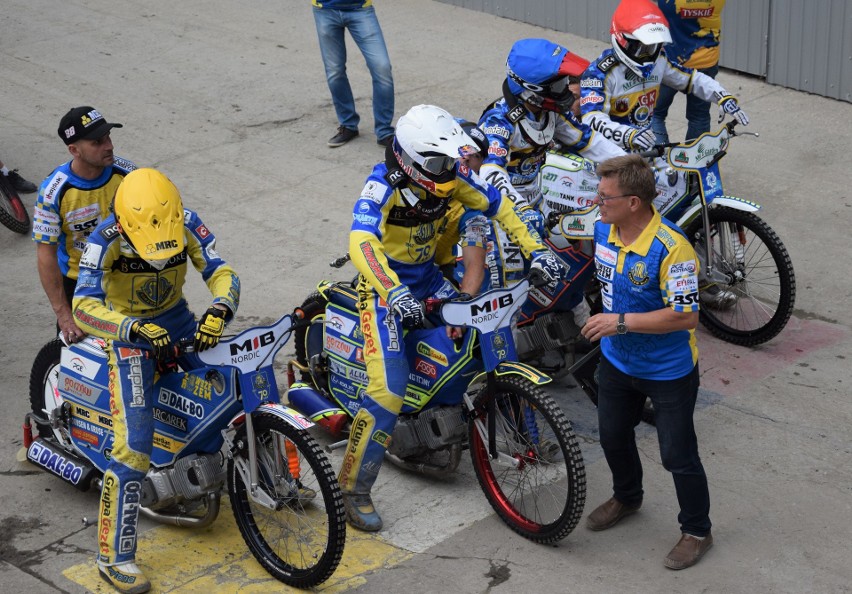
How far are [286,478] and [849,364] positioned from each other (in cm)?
372

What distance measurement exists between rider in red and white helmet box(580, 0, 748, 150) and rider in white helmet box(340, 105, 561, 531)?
1711 millimetres

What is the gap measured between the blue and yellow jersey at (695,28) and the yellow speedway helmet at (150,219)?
543 centimetres

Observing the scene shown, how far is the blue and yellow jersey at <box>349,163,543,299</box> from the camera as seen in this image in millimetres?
5816

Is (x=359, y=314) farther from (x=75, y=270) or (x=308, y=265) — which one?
(x=308, y=265)

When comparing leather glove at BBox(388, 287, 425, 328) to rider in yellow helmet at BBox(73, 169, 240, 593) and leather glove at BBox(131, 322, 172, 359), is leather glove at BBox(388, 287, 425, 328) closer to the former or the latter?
rider in yellow helmet at BBox(73, 169, 240, 593)

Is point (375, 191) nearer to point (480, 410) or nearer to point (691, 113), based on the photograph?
point (480, 410)

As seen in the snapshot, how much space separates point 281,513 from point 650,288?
1978 millimetres

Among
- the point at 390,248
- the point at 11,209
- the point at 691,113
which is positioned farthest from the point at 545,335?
the point at 11,209

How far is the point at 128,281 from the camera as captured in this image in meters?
5.79

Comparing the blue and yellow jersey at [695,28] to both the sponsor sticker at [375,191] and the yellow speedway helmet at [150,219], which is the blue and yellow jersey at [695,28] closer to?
the sponsor sticker at [375,191]

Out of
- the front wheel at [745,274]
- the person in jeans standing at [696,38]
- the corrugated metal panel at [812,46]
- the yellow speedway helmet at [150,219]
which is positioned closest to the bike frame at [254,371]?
the yellow speedway helmet at [150,219]

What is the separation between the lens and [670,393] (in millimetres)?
5348

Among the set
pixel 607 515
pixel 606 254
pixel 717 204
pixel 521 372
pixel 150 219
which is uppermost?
pixel 150 219

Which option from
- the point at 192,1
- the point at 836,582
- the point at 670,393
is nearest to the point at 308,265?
the point at 670,393
